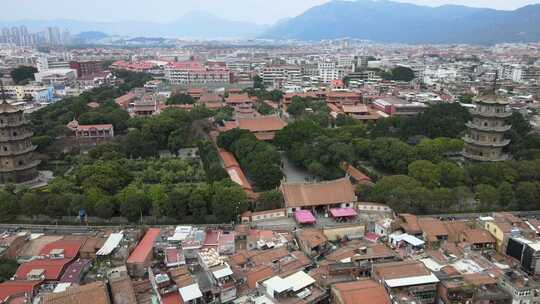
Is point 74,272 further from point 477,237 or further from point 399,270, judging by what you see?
point 477,237

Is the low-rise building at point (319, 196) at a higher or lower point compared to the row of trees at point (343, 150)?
lower

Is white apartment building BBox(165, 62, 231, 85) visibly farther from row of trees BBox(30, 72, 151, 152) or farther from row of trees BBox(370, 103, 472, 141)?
row of trees BBox(370, 103, 472, 141)

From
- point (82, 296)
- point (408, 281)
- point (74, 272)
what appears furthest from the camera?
point (74, 272)

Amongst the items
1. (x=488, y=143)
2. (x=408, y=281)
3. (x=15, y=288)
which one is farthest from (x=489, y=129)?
(x=15, y=288)

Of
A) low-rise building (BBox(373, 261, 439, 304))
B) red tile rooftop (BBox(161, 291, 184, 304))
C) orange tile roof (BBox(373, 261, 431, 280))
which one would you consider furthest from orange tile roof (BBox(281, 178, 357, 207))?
red tile rooftop (BBox(161, 291, 184, 304))

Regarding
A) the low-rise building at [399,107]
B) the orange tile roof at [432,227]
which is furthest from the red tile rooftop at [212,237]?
the low-rise building at [399,107]

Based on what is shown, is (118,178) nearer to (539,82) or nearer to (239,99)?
(239,99)

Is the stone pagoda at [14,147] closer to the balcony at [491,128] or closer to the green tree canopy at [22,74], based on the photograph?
the balcony at [491,128]
